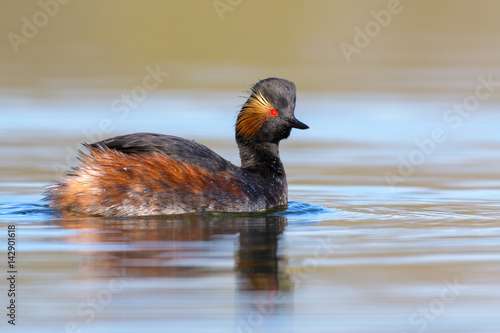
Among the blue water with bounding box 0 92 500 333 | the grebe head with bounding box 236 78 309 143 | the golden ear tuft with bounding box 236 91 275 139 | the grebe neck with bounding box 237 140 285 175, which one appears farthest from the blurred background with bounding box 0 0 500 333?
the golden ear tuft with bounding box 236 91 275 139

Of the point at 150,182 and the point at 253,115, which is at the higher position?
the point at 253,115

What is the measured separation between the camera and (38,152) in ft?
49.6

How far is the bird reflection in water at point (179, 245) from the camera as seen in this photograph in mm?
7996

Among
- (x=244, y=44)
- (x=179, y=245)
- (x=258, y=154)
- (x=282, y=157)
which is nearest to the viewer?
(x=179, y=245)

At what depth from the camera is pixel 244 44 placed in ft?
106

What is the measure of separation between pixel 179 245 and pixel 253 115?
2.88 meters

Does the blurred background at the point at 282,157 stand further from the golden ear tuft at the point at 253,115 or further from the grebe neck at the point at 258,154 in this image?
the golden ear tuft at the point at 253,115

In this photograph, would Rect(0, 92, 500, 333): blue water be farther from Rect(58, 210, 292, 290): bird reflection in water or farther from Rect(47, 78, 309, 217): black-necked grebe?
Rect(47, 78, 309, 217): black-necked grebe

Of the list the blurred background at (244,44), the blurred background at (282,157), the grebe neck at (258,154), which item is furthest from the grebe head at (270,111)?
the blurred background at (244,44)

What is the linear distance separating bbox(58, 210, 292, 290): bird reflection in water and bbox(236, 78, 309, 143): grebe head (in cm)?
118

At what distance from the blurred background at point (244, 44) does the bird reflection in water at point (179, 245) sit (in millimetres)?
12870

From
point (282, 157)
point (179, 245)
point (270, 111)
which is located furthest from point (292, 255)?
point (282, 157)

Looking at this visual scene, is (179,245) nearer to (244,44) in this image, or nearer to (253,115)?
(253,115)

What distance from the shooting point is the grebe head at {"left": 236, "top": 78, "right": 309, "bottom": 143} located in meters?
11.4
